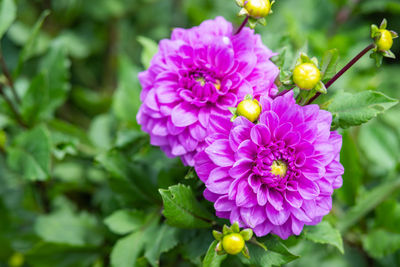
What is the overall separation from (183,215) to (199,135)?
0.18 meters

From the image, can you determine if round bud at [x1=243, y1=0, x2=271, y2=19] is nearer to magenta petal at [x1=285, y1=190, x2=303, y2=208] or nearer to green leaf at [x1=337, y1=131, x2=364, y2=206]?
magenta petal at [x1=285, y1=190, x2=303, y2=208]

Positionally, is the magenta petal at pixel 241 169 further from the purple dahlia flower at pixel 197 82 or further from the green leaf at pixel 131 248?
the green leaf at pixel 131 248

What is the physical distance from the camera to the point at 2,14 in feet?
3.96

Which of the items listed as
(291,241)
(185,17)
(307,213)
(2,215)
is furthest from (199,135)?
(185,17)

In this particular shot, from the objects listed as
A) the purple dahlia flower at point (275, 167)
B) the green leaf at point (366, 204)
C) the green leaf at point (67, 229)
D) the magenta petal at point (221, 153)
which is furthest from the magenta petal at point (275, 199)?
the green leaf at point (67, 229)

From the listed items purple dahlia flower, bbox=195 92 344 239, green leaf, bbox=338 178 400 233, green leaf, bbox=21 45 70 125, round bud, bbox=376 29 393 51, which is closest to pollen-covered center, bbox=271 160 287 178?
purple dahlia flower, bbox=195 92 344 239

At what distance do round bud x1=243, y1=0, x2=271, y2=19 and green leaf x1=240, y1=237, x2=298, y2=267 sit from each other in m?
0.46

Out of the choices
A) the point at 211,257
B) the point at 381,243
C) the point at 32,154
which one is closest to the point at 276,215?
the point at 211,257

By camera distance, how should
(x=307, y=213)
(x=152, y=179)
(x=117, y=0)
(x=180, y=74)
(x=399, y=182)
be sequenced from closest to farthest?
(x=307, y=213), (x=180, y=74), (x=152, y=179), (x=399, y=182), (x=117, y=0)

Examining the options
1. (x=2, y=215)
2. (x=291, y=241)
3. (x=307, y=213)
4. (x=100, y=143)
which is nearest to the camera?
(x=307, y=213)

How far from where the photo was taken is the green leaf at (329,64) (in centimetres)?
78

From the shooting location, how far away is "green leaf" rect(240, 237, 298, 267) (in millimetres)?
822

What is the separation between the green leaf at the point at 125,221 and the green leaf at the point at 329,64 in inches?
24.4

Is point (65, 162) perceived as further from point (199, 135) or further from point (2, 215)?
point (199, 135)
